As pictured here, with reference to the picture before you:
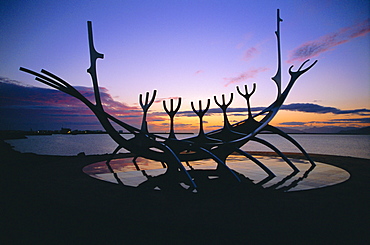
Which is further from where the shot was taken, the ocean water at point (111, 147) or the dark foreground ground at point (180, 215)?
the ocean water at point (111, 147)

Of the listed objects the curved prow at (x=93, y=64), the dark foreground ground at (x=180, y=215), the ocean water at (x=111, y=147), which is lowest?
the ocean water at (x=111, y=147)

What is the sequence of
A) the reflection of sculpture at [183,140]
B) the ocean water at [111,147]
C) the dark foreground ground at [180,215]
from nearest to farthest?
the dark foreground ground at [180,215] < the reflection of sculpture at [183,140] < the ocean water at [111,147]

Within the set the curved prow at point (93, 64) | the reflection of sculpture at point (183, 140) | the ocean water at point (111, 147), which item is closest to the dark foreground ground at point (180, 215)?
the reflection of sculpture at point (183, 140)

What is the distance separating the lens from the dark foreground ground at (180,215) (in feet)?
13.1

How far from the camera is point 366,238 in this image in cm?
392

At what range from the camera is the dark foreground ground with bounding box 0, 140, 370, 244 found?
3990 mm

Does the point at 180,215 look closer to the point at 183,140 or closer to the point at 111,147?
the point at 183,140

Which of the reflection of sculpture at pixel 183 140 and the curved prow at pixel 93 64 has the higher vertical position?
the curved prow at pixel 93 64

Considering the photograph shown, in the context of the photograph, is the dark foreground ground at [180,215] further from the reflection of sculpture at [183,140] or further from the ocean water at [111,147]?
the ocean water at [111,147]

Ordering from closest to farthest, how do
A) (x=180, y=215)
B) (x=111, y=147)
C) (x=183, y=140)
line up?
(x=180, y=215), (x=183, y=140), (x=111, y=147)

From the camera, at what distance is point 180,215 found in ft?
16.5

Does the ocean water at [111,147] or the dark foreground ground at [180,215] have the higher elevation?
the dark foreground ground at [180,215]

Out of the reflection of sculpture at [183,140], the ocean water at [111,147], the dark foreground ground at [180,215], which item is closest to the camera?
the dark foreground ground at [180,215]

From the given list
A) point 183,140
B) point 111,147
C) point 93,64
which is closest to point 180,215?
point 183,140
